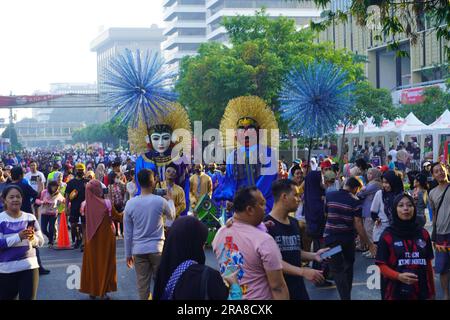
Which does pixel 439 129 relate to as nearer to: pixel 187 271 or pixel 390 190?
pixel 390 190

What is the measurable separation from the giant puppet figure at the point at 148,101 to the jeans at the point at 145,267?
382 centimetres

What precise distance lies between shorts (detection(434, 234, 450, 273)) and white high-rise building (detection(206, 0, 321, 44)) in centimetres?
10101

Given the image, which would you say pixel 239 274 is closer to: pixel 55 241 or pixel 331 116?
pixel 331 116

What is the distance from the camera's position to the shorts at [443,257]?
8789 millimetres

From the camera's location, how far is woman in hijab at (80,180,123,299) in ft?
31.8

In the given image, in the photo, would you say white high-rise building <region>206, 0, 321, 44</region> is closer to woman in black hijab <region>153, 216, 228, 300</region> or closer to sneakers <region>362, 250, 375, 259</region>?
sneakers <region>362, 250, 375, 259</region>

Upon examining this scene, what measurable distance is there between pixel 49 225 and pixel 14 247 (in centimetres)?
790

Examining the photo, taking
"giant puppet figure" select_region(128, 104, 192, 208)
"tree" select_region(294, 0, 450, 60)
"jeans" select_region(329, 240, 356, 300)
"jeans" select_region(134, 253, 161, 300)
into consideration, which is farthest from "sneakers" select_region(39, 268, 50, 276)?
"tree" select_region(294, 0, 450, 60)

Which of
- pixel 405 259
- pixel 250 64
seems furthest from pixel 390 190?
pixel 250 64

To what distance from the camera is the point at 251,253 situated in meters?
5.17

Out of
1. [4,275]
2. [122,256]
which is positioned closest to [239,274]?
[4,275]

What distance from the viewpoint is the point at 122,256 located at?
44.1 feet

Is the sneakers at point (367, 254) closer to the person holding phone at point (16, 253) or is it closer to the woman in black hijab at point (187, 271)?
the person holding phone at point (16, 253)
